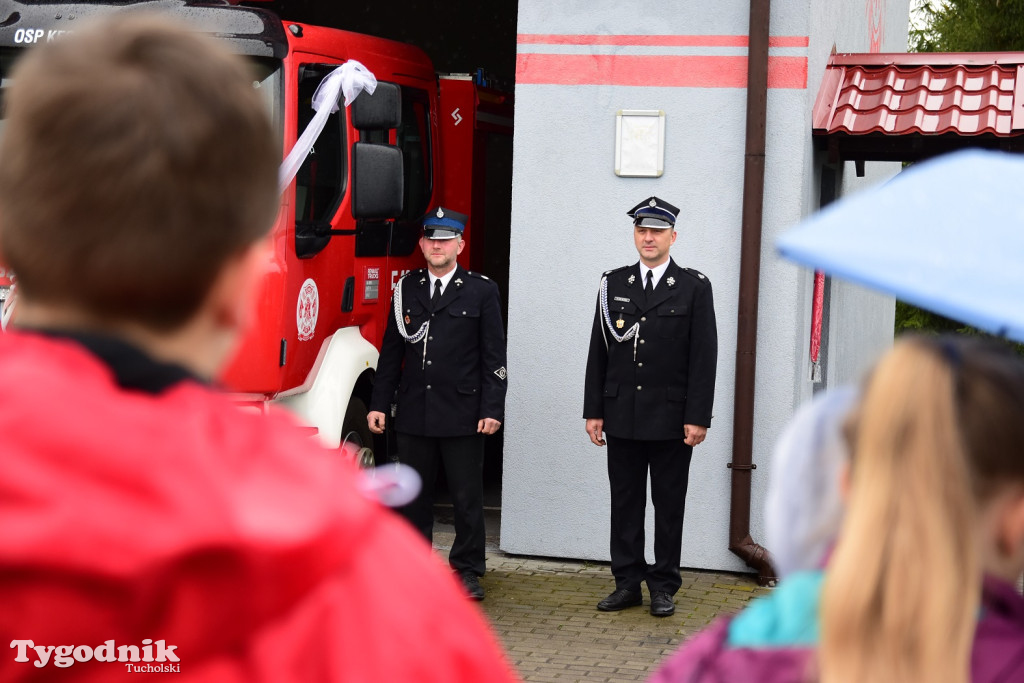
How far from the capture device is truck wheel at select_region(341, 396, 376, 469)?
767 centimetres

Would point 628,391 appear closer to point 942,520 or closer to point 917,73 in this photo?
point 917,73

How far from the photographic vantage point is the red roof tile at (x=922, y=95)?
7707 millimetres

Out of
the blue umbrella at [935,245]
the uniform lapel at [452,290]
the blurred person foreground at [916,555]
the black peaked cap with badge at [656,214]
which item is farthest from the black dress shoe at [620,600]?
the blurred person foreground at [916,555]

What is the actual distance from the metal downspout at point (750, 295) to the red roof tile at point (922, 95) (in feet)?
1.63

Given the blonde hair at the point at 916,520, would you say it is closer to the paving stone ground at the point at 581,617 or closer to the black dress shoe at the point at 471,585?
the paving stone ground at the point at 581,617

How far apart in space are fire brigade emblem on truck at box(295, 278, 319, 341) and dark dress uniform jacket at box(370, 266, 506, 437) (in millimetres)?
455

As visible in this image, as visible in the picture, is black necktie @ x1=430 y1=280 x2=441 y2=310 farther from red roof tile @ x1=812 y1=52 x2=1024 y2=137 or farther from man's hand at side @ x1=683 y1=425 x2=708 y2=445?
red roof tile @ x1=812 y1=52 x2=1024 y2=137

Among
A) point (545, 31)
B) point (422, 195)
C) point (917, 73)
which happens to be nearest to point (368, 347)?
point (422, 195)

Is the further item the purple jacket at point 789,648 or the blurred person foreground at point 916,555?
the purple jacket at point 789,648

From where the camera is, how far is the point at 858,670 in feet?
4.53

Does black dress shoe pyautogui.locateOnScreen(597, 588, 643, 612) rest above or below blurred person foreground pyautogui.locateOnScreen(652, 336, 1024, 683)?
below

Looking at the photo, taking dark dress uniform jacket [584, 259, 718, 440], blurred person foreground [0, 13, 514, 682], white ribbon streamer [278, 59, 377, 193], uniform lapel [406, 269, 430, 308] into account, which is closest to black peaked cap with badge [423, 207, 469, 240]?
uniform lapel [406, 269, 430, 308]

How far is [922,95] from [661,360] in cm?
243

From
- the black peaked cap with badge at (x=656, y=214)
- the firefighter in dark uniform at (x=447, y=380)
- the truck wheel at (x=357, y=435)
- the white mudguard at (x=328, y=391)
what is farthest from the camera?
the truck wheel at (x=357, y=435)
